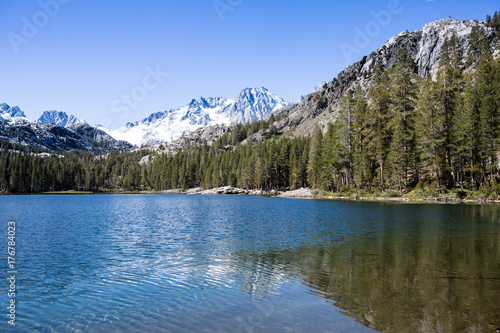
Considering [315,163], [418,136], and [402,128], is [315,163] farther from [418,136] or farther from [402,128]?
[418,136]

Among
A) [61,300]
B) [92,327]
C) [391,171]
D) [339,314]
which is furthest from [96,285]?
[391,171]

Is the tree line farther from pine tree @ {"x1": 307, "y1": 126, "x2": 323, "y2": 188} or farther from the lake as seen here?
the lake

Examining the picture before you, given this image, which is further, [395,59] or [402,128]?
[395,59]

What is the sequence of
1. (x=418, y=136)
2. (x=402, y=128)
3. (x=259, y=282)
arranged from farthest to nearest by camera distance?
1. (x=402, y=128)
2. (x=418, y=136)
3. (x=259, y=282)

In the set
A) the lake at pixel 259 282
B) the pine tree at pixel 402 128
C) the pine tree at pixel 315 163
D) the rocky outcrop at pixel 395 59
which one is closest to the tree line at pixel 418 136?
the pine tree at pixel 402 128

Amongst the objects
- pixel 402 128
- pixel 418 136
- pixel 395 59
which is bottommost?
pixel 418 136

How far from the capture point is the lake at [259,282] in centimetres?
957

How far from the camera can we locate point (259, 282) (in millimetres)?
13672

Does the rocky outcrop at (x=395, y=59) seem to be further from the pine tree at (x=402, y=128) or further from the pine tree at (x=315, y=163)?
the pine tree at (x=402, y=128)

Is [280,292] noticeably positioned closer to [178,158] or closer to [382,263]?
[382,263]

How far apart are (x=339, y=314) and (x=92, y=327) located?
8123mm

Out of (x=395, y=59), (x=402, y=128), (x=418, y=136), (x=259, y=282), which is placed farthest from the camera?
(x=395, y=59)

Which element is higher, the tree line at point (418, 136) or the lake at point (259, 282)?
the tree line at point (418, 136)

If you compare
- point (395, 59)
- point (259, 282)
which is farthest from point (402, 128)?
point (395, 59)
